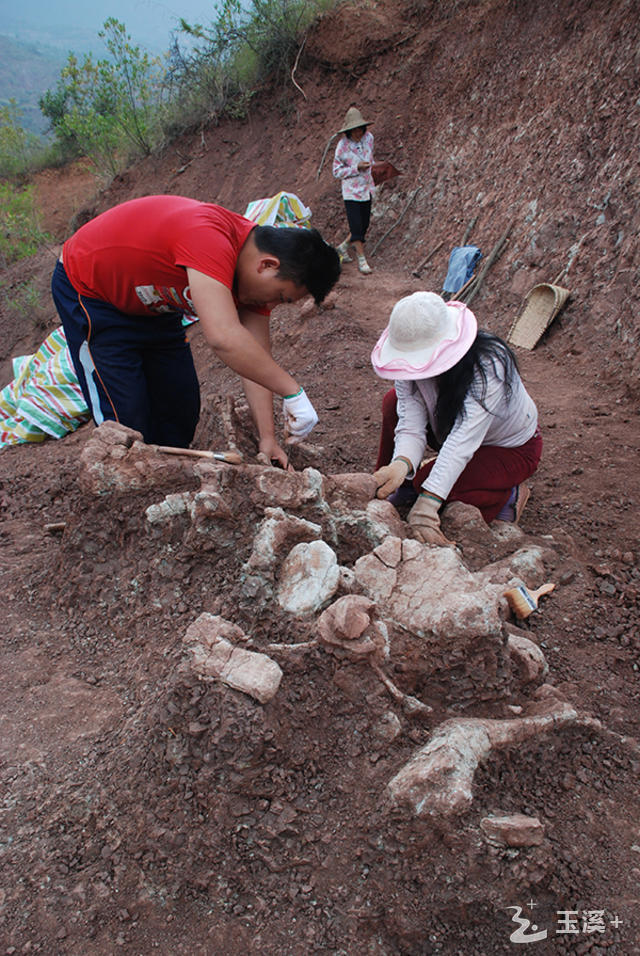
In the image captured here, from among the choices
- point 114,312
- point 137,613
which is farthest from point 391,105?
point 137,613

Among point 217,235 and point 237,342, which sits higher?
point 217,235

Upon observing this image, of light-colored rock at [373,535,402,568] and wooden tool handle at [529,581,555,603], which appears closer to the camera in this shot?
light-colored rock at [373,535,402,568]

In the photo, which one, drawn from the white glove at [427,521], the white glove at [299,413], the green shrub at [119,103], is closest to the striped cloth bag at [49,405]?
the white glove at [299,413]

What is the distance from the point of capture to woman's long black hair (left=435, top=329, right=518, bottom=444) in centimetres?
208

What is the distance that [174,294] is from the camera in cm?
218

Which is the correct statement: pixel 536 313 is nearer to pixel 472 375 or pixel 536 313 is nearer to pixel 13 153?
pixel 472 375

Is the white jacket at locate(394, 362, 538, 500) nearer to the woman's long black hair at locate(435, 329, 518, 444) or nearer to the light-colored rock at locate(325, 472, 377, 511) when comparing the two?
the woman's long black hair at locate(435, 329, 518, 444)

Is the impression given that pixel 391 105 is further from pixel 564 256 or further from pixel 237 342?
pixel 237 342

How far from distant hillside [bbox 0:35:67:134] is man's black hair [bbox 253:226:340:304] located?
170 feet

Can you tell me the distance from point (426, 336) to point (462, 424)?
34cm

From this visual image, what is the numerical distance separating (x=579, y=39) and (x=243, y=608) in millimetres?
6116

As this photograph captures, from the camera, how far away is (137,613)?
5.45 ft

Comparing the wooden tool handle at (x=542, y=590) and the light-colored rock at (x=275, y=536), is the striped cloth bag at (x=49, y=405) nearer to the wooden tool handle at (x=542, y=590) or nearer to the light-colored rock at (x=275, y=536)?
the light-colored rock at (x=275, y=536)

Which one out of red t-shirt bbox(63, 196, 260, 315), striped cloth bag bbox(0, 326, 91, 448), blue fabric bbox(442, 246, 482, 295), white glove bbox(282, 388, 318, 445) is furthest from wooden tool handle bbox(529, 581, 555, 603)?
blue fabric bbox(442, 246, 482, 295)
